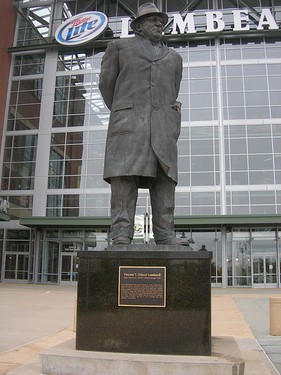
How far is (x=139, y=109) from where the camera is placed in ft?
16.7

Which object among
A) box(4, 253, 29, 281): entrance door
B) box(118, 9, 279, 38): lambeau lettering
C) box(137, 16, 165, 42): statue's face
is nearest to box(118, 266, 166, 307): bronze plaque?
box(137, 16, 165, 42): statue's face

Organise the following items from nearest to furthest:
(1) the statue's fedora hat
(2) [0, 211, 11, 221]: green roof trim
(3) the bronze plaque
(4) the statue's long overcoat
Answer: (3) the bronze plaque → (4) the statue's long overcoat → (1) the statue's fedora hat → (2) [0, 211, 11, 221]: green roof trim

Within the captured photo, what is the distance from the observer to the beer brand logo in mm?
34031

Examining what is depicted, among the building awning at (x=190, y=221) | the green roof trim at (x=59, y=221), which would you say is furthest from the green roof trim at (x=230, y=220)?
the green roof trim at (x=59, y=221)

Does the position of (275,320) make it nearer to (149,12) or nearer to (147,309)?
(147,309)

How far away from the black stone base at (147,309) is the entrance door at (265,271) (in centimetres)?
2693

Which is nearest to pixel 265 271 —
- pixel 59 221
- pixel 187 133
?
pixel 187 133

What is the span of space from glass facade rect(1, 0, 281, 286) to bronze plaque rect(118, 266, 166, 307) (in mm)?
25490

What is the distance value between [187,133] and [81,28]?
40.3ft

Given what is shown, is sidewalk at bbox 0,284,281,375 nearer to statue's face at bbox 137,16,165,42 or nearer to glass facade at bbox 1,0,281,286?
statue's face at bbox 137,16,165,42

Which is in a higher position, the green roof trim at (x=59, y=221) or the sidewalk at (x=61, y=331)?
the green roof trim at (x=59, y=221)

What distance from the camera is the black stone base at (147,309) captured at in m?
4.30

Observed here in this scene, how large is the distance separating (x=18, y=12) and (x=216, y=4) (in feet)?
54.0

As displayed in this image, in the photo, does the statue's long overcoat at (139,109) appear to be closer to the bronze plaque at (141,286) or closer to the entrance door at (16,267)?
the bronze plaque at (141,286)
